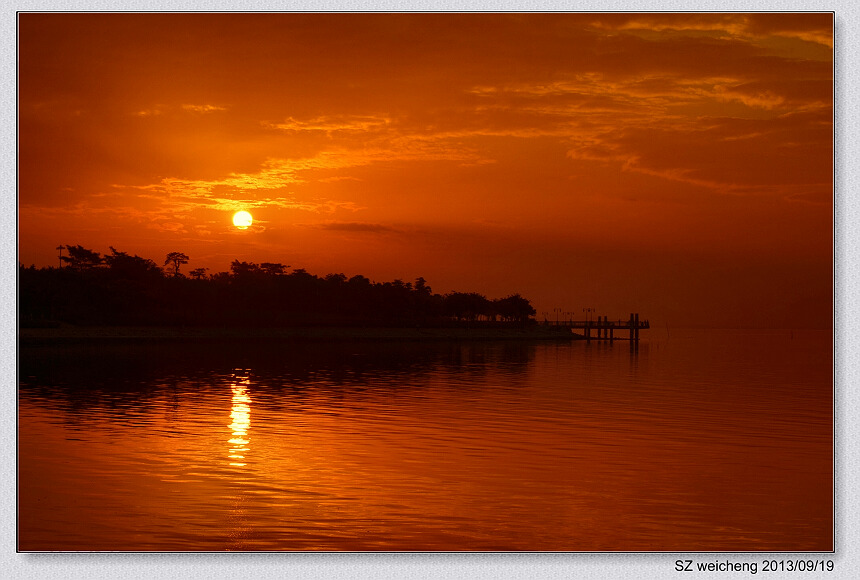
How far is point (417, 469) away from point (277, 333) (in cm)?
7688

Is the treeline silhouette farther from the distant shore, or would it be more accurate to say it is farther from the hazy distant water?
the hazy distant water

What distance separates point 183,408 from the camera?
24219 mm

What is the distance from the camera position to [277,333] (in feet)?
297

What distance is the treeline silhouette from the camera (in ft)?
254

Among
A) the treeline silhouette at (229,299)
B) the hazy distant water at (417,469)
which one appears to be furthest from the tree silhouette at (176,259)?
the hazy distant water at (417,469)

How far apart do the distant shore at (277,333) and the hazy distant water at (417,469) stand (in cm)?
3878

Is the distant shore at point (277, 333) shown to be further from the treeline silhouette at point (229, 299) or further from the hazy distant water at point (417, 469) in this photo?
the hazy distant water at point (417, 469)

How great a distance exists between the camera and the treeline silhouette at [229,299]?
7744 cm

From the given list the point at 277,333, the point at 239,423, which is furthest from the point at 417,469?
the point at 277,333

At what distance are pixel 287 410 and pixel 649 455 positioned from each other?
10.8 m

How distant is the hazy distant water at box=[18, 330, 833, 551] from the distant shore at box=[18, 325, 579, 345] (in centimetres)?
3878

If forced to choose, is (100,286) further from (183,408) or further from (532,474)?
(532,474)

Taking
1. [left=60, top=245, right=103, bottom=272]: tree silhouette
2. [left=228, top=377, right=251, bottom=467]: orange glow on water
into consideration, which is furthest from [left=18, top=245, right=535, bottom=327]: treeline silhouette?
[left=228, top=377, right=251, bottom=467]: orange glow on water

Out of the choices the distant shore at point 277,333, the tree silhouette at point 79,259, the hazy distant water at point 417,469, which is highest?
the tree silhouette at point 79,259
